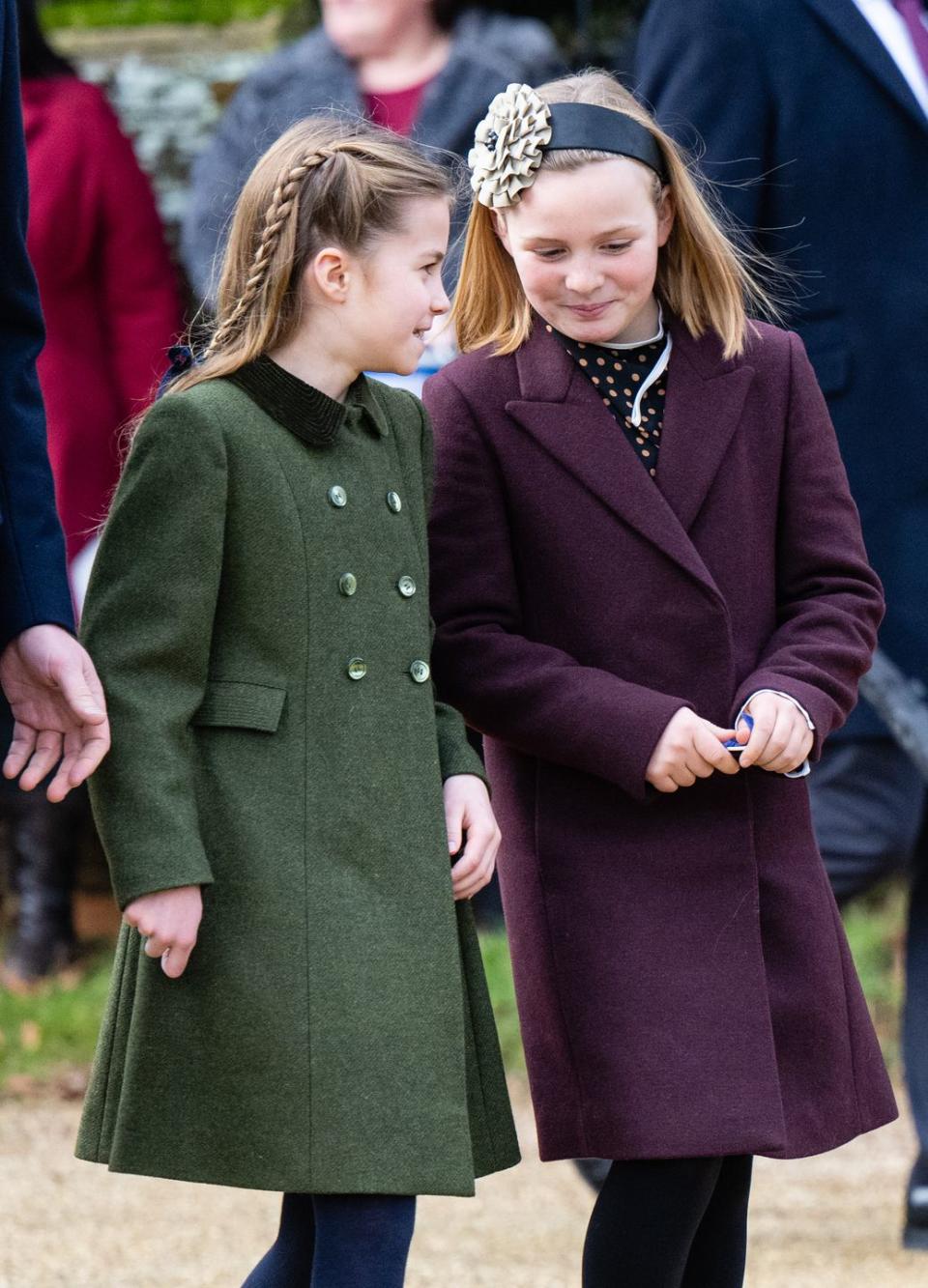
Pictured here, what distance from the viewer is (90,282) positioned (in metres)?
4.70

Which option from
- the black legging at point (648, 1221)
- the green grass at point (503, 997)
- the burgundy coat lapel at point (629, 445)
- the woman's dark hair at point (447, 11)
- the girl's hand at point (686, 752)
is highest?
the burgundy coat lapel at point (629, 445)

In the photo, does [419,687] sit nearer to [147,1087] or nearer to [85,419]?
[147,1087]

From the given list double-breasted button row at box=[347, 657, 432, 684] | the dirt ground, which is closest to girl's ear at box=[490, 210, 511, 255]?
double-breasted button row at box=[347, 657, 432, 684]

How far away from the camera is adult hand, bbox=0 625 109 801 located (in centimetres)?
212

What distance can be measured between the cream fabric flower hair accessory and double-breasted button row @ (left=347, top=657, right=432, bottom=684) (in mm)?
541

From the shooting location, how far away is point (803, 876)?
8.26 ft

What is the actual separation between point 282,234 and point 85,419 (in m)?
2.44

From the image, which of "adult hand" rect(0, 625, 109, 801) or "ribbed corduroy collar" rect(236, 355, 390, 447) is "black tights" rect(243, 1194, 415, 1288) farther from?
"ribbed corduroy collar" rect(236, 355, 390, 447)

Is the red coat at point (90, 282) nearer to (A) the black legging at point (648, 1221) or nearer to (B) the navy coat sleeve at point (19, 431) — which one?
(B) the navy coat sleeve at point (19, 431)

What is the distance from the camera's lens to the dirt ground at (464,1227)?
3.31 m

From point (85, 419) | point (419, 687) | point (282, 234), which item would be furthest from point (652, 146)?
point (85, 419)

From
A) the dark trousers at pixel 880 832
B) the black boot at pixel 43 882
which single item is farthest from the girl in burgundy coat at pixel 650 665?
the black boot at pixel 43 882

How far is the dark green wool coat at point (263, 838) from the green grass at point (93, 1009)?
2.22 metres

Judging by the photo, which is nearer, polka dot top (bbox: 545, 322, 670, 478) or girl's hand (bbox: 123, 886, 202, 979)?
girl's hand (bbox: 123, 886, 202, 979)
